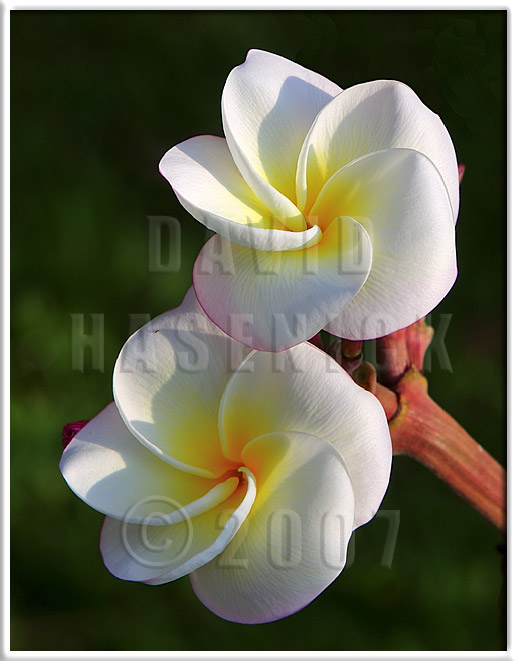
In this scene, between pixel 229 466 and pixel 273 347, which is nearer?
pixel 273 347

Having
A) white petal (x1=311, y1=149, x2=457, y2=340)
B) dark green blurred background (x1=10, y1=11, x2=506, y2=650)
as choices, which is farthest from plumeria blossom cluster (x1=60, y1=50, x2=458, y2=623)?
dark green blurred background (x1=10, y1=11, x2=506, y2=650)

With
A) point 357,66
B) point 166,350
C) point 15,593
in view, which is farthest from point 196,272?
point 15,593

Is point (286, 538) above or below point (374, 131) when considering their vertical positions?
below

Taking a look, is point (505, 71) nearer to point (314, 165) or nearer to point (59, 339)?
point (314, 165)

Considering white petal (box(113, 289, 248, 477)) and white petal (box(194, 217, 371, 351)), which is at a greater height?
white petal (box(194, 217, 371, 351))

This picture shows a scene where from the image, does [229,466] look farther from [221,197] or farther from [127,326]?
[127,326]

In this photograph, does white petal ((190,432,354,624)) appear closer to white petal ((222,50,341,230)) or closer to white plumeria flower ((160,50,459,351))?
white plumeria flower ((160,50,459,351))

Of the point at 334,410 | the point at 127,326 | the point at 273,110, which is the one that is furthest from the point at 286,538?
the point at 127,326
